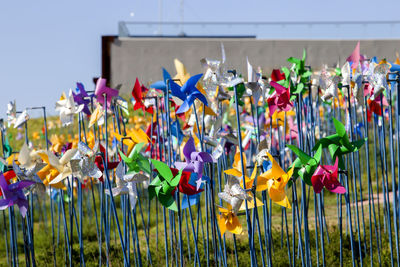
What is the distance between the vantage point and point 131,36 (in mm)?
15969

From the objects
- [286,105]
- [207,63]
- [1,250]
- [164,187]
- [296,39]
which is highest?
[296,39]

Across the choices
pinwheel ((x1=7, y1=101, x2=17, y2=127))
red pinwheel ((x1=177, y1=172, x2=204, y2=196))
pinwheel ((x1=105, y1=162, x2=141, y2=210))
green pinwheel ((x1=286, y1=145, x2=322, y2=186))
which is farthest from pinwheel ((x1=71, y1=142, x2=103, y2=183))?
pinwheel ((x1=7, y1=101, x2=17, y2=127))

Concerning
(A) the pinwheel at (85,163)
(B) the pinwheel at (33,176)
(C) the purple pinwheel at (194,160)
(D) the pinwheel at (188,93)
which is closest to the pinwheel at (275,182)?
(C) the purple pinwheel at (194,160)

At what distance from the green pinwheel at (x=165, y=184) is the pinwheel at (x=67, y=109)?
84cm

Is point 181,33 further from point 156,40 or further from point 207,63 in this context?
point 207,63

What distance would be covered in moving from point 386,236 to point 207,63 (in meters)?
1.88

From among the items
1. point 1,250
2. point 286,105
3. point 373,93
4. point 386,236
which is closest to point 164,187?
point 286,105

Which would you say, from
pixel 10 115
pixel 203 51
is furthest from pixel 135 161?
pixel 203 51

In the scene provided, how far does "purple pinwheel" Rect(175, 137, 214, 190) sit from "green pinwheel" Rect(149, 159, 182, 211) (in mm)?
32

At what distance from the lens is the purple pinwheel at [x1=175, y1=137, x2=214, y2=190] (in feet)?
5.35

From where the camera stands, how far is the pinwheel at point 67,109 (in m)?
2.40

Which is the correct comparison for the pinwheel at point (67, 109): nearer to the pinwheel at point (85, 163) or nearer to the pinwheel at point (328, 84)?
the pinwheel at point (85, 163)

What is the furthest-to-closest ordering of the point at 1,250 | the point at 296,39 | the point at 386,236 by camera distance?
the point at 296,39 → the point at 1,250 → the point at 386,236

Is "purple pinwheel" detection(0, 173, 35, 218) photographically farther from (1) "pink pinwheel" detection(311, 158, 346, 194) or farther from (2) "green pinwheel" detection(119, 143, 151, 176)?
(1) "pink pinwheel" detection(311, 158, 346, 194)
